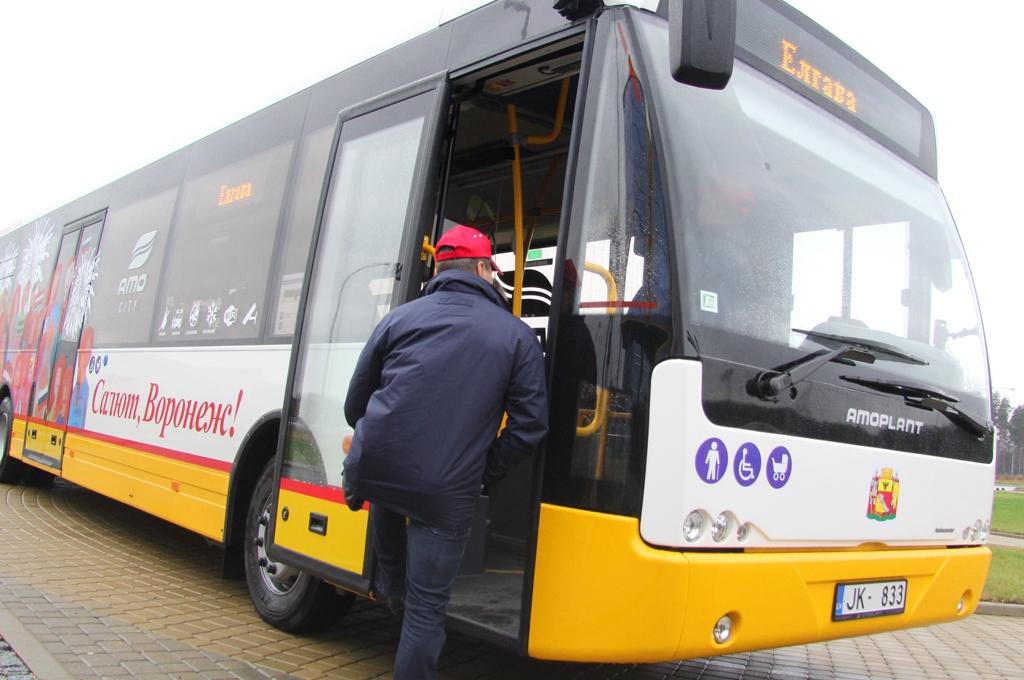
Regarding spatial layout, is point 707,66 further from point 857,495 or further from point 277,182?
point 277,182

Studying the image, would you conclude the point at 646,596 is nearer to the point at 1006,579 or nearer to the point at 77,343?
the point at 77,343

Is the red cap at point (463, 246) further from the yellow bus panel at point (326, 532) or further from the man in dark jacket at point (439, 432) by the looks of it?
the yellow bus panel at point (326, 532)

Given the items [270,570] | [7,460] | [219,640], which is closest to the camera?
[219,640]

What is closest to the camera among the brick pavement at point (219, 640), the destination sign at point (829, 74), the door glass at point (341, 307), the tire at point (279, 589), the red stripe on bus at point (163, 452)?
the destination sign at point (829, 74)

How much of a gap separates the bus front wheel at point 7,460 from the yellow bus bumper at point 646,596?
30.2 ft

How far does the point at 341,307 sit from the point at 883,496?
2.59 meters

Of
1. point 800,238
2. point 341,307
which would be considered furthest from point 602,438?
point 341,307

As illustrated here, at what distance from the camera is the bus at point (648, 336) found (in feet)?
10.4

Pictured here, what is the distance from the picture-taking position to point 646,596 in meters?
3.04

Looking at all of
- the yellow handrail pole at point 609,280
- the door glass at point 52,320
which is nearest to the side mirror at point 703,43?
the yellow handrail pole at point 609,280

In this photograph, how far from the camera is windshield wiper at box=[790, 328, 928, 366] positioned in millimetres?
3662

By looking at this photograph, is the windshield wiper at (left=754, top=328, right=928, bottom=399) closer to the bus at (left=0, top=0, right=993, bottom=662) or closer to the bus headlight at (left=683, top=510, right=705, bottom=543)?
the bus at (left=0, top=0, right=993, bottom=662)

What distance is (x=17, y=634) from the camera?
4465 mm

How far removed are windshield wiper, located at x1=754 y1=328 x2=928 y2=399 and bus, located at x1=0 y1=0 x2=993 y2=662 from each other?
2 cm
